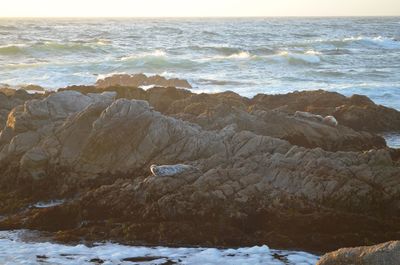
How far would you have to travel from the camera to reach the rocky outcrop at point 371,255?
7.39m

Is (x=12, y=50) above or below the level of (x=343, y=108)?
below

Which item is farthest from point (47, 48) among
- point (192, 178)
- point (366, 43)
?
point (192, 178)

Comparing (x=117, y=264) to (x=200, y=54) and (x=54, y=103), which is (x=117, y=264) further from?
(x=200, y=54)

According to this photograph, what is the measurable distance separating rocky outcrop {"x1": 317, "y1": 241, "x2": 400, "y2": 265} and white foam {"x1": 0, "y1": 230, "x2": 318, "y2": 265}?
184 centimetres

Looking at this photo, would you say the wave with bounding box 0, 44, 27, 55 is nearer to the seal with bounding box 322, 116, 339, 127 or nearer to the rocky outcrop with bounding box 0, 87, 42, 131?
the rocky outcrop with bounding box 0, 87, 42, 131

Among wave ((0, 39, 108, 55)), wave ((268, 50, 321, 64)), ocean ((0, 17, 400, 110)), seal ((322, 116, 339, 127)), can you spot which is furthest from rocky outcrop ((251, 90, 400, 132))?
wave ((0, 39, 108, 55))

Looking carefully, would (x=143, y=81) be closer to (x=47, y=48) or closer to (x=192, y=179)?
(x=192, y=179)

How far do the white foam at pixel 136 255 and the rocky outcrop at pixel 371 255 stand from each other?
72.3 inches

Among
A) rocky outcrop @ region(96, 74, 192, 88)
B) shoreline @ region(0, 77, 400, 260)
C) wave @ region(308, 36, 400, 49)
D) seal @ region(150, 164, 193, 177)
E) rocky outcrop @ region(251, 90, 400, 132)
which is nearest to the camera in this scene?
shoreline @ region(0, 77, 400, 260)

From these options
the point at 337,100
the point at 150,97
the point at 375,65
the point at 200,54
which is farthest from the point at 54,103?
the point at 200,54

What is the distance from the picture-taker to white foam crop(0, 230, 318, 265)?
9.58 metres

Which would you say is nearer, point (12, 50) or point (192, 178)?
point (192, 178)

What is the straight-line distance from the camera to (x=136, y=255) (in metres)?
9.86

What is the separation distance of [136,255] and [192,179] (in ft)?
8.96
